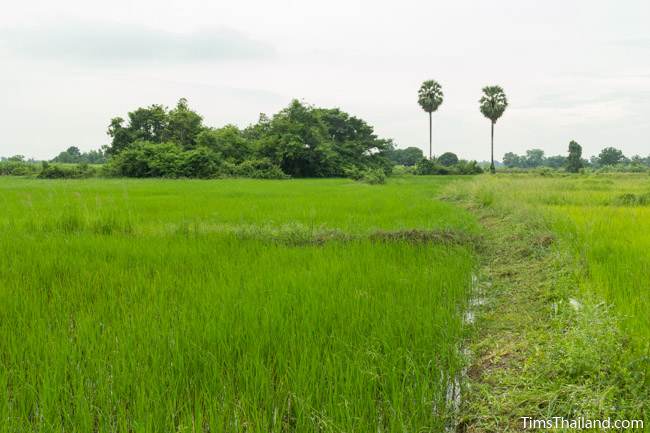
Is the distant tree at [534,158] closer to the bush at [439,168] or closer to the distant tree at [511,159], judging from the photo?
the distant tree at [511,159]

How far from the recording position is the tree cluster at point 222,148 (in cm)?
2762

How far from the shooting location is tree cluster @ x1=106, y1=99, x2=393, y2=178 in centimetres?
2762

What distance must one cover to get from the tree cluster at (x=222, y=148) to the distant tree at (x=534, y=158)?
59693 mm

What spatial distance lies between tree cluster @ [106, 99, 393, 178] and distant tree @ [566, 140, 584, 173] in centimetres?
2579

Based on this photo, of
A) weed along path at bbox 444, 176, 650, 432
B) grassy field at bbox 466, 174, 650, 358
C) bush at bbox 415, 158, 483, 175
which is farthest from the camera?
bush at bbox 415, 158, 483, 175

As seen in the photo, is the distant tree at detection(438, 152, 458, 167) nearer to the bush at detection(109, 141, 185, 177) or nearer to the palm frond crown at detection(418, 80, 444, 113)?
the palm frond crown at detection(418, 80, 444, 113)

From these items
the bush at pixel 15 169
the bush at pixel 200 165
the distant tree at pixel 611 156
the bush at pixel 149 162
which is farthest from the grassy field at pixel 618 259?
the distant tree at pixel 611 156

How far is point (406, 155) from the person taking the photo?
66.9m

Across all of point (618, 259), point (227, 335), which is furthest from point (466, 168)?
point (227, 335)

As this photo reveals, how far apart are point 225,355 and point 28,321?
5.12ft

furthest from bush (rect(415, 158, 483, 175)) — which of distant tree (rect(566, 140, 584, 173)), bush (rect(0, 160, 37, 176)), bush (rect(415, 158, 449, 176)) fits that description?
bush (rect(0, 160, 37, 176))

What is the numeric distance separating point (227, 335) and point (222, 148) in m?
30.8

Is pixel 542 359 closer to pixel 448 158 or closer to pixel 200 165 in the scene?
pixel 200 165

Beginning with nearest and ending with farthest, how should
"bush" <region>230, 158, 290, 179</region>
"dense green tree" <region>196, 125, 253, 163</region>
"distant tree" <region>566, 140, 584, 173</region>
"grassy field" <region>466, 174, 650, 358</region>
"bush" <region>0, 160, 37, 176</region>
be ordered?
"grassy field" <region>466, 174, 650, 358</region>, "bush" <region>230, 158, 290, 179</region>, "bush" <region>0, 160, 37, 176</region>, "dense green tree" <region>196, 125, 253, 163</region>, "distant tree" <region>566, 140, 584, 173</region>
